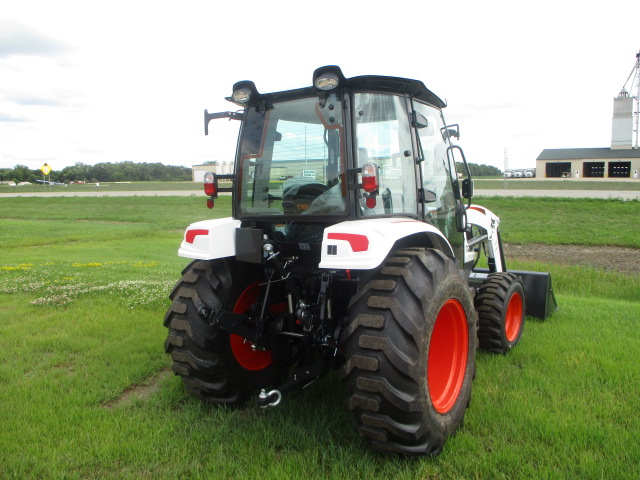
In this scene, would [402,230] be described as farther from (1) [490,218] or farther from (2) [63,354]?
(2) [63,354]

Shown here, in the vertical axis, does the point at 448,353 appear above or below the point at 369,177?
below

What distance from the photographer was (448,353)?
145 inches

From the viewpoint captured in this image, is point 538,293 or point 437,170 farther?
point 538,293

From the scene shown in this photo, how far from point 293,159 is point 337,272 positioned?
932 millimetres

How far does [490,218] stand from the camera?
612 centimetres

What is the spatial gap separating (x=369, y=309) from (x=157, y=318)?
4.12m

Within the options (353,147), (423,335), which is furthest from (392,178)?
(423,335)

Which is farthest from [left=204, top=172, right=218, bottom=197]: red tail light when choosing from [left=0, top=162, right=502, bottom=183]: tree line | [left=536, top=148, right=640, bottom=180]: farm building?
[left=0, top=162, right=502, bottom=183]: tree line

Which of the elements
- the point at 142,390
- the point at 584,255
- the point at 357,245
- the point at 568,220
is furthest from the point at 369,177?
the point at 568,220

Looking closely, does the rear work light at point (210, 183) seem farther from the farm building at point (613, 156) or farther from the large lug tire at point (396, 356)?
the farm building at point (613, 156)

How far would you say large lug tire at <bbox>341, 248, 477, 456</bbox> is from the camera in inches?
115

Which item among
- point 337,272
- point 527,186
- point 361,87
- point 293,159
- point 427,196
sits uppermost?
point 361,87

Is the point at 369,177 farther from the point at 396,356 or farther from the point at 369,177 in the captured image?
the point at 396,356

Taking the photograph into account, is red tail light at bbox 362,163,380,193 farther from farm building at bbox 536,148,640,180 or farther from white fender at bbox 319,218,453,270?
farm building at bbox 536,148,640,180
